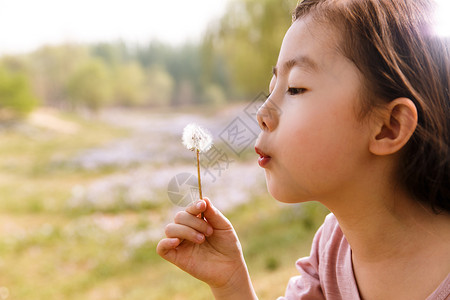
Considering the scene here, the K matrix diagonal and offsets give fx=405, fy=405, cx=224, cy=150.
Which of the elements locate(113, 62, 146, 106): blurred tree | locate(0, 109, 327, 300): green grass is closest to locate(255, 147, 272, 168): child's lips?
locate(0, 109, 327, 300): green grass

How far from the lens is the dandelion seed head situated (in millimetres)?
562

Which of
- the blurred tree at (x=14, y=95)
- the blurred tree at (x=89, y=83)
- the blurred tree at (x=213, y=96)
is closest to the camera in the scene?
the blurred tree at (x=14, y=95)

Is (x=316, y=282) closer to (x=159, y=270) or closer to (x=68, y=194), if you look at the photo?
(x=159, y=270)

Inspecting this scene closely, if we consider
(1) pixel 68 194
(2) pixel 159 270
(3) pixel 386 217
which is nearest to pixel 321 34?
(3) pixel 386 217

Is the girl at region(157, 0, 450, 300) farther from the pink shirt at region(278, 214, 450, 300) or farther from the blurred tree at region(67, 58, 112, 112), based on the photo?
the blurred tree at region(67, 58, 112, 112)

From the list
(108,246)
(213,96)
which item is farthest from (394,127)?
(213,96)

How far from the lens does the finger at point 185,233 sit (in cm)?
57

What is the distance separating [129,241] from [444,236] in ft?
9.55

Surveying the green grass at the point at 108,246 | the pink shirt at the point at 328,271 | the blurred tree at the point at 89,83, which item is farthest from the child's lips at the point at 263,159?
the blurred tree at the point at 89,83

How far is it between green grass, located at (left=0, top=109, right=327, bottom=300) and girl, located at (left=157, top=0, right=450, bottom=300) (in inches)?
41.5

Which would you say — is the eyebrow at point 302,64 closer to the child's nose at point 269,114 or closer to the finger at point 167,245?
the child's nose at point 269,114

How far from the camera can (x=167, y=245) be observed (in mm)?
576

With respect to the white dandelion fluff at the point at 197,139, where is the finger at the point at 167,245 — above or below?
below

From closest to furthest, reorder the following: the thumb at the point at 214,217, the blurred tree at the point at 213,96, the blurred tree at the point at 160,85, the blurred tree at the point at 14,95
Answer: the thumb at the point at 214,217
the blurred tree at the point at 14,95
the blurred tree at the point at 213,96
the blurred tree at the point at 160,85
